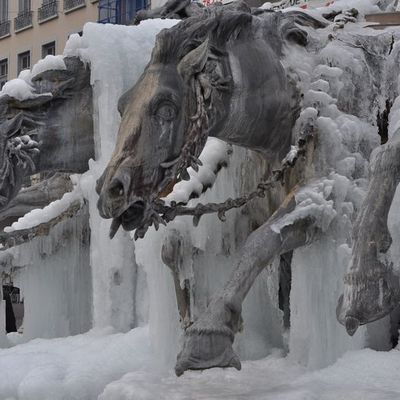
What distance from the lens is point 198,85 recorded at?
638cm

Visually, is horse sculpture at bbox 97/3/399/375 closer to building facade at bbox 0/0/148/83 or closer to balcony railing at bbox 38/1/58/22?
building facade at bbox 0/0/148/83

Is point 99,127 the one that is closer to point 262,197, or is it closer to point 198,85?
point 262,197

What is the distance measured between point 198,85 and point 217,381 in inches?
63.3

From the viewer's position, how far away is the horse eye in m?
6.12

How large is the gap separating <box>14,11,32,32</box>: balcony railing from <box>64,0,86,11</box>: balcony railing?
2152mm

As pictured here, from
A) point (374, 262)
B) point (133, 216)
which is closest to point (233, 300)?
point (133, 216)

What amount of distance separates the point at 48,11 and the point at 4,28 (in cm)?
316

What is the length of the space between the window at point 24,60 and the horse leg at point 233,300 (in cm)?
3271

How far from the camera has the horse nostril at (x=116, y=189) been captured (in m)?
5.79

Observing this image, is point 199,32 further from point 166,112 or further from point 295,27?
point 295,27

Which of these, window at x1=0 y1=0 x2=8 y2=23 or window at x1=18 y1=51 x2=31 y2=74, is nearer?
window at x1=18 y1=51 x2=31 y2=74

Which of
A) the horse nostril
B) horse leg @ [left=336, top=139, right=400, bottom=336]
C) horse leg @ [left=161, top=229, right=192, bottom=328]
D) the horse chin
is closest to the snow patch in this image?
horse leg @ [left=161, top=229, right=192, bottom=328]

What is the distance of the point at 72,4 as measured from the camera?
36531 mm

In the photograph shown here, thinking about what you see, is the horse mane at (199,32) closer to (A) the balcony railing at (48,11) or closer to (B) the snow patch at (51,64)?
(B) the snow patch at (51,64)
